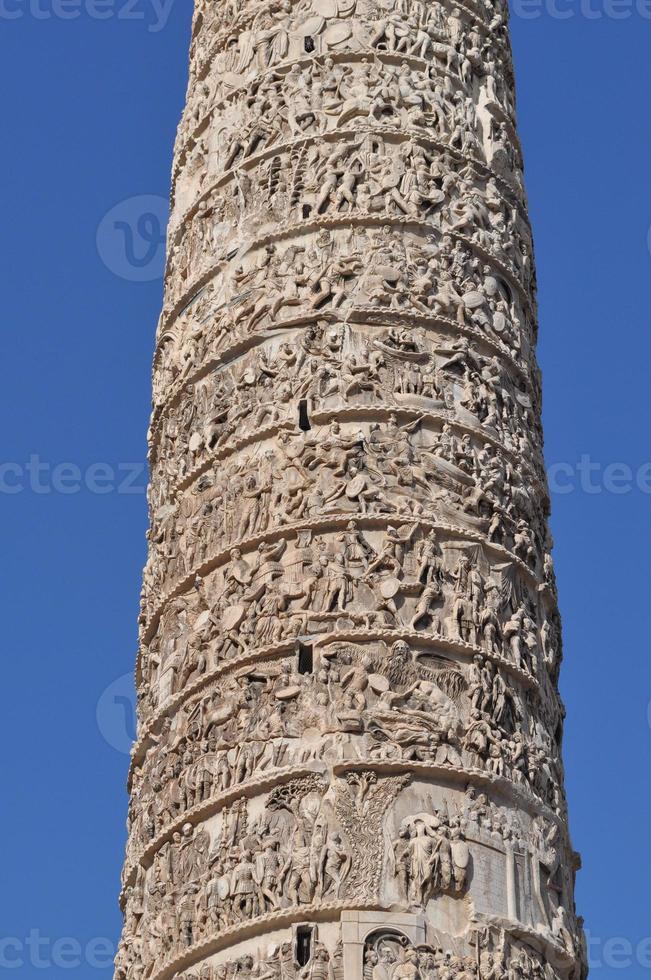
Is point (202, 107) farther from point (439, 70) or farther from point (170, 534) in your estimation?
point (170, 534)

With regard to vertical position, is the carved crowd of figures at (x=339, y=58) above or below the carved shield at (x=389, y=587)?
above

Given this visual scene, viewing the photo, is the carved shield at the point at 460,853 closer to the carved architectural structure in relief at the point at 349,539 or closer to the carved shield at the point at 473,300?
the carved architectural structure in relief at the point at 349,539

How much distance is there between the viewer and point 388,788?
7152 millimetres

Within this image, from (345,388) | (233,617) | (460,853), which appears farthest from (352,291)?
(460,853)

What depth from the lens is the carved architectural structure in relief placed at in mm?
7047

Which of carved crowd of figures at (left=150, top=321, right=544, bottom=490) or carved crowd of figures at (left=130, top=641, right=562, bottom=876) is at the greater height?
carved crowd of figures at (left=150, top=321, right=544, bottom=490)

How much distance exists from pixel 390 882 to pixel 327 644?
1009 millimetres

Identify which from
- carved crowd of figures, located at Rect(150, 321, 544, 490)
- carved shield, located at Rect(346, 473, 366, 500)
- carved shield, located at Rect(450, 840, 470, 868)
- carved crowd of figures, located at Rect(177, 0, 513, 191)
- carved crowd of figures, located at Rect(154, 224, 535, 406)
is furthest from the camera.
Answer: carved crowd of figures, located at Rect(177, 0, 513, 191)

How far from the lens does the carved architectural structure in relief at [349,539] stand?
7047 millimetres

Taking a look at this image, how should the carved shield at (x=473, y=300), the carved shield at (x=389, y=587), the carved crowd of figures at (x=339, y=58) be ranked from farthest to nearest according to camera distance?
the carved crowd of figures at (x=339, y=58) → the carved shield at (x=473, y=300) → the carved shield at (x=389, y=587)

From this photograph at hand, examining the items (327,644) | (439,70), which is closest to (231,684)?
(327,644)

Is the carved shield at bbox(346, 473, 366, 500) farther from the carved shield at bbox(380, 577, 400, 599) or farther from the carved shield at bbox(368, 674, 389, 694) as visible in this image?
the carved shield at bbox(368, 674, 389, 694)

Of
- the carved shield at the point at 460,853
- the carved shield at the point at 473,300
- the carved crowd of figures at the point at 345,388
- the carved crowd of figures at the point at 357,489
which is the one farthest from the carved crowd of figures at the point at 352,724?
the carved shield at the point at 473,300

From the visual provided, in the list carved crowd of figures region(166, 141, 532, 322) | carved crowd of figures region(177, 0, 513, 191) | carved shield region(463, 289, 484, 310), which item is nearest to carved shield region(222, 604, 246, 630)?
carved crowd of figures region(166, 141, 532, 322)
